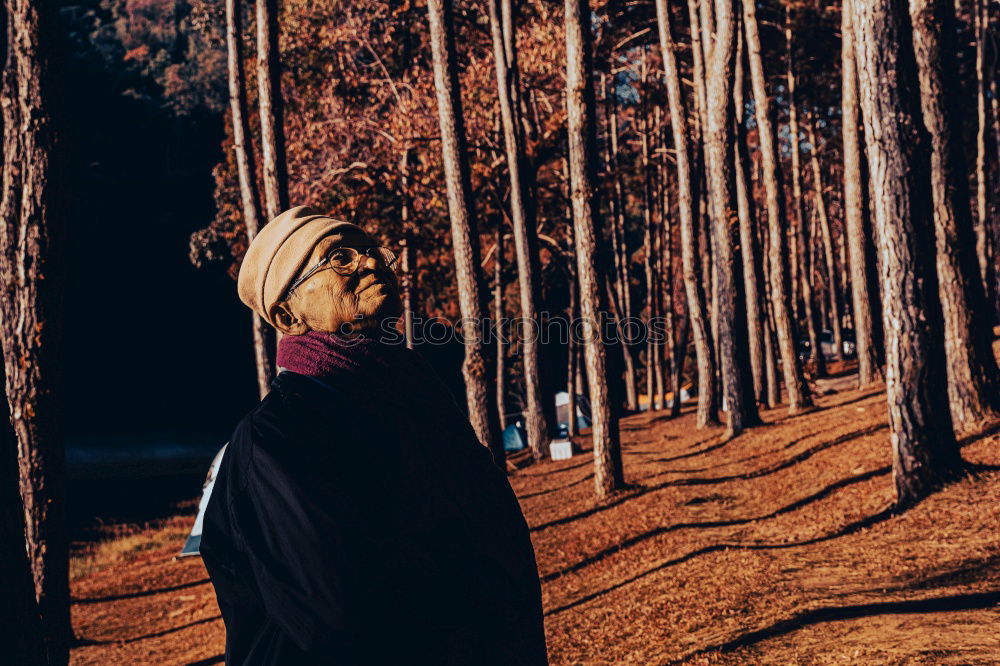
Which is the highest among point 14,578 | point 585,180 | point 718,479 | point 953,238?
point 585,180

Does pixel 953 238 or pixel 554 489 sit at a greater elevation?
pixel 953 238

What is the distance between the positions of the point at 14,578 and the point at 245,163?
11.2 meters

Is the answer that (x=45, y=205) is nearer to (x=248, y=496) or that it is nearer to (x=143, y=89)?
(x=248, y=496)

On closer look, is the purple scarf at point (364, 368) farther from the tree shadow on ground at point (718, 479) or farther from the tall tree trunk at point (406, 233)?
the tall tree trunk at point (406, 233)

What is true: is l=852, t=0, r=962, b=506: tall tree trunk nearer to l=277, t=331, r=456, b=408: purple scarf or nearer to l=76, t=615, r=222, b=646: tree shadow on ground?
l=277, t=331, r=456, b=408: purple scarf

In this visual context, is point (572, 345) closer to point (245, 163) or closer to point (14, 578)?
point (245, 163)

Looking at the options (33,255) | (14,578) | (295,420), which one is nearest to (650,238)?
(33,255)

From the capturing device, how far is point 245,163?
13.5m

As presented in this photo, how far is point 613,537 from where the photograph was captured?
10977 millimetres

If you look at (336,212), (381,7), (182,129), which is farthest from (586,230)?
(182,129)

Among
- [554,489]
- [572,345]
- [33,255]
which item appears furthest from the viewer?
[572,345]

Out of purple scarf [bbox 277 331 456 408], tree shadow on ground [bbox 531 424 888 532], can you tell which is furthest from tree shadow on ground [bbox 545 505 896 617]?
purple scarf [bbox 277 331 456 408]

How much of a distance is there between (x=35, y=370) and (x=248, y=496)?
5377mm

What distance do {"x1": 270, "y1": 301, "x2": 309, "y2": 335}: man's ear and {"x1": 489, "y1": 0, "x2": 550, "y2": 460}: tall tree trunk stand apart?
15643 millimetres
